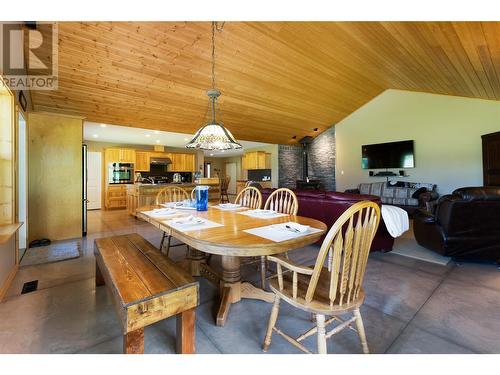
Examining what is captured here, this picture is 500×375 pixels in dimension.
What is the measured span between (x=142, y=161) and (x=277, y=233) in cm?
822

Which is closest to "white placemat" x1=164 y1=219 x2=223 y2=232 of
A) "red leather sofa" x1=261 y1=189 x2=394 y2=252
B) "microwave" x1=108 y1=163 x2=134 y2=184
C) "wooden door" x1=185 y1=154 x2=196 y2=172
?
"red leather sofa" x1=261 y1=189 x2=394 y2=252

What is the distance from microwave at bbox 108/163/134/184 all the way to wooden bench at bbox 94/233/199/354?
23.8 ft

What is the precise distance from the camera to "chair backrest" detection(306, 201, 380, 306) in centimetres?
106

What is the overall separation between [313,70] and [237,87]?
1573 millimetres

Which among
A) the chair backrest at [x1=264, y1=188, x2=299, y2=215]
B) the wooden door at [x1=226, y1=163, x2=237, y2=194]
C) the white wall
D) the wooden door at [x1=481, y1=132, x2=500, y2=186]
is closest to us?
the chair backrest at [x1=264, y1=188, x2=299, y2=215]

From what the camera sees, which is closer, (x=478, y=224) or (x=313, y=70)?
(x=478, y=224)

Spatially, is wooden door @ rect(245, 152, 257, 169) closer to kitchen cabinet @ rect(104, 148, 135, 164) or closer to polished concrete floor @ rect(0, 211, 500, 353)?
kitchen cabinet @ rect(104, 148, 135, 164)

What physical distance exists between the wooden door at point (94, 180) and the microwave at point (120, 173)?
0.41m

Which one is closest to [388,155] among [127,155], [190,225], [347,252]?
[347,252]

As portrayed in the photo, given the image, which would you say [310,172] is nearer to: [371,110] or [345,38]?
[371,110]

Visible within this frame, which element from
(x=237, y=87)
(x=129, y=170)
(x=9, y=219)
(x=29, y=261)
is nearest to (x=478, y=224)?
(x=237, y=87)

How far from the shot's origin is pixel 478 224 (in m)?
2.62

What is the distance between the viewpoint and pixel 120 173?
8070mm

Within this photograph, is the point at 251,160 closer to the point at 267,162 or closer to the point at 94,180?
the point at 267,162
